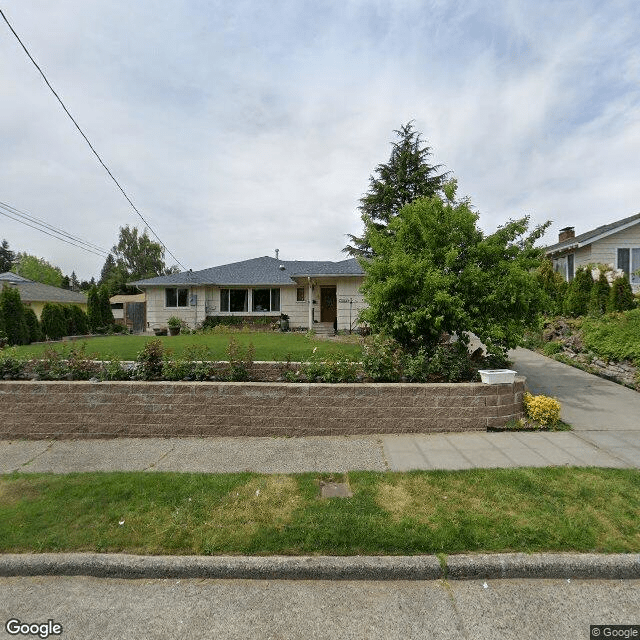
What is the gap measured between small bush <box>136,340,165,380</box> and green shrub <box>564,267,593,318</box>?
503 inches

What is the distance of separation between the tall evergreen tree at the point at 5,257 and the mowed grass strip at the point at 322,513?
69.3 m

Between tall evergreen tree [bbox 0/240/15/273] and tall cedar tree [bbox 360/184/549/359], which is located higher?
tall evergreen tree [bbox 0/240/15/273]

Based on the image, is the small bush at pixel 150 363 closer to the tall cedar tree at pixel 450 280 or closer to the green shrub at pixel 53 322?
the tall cedar tree at pixel 450 280

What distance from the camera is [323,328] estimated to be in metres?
17.0

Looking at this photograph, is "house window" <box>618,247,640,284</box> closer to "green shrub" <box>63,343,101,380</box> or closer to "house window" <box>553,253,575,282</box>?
"house window" <box>553,253,575,282</box>

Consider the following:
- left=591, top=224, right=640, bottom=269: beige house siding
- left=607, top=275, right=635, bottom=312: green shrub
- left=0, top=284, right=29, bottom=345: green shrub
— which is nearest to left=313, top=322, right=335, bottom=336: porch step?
left=607, top=275, right=635, bottom=312: green shrub

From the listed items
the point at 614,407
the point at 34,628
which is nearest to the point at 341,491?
the point at 34,628

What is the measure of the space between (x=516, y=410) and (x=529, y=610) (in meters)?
3.52

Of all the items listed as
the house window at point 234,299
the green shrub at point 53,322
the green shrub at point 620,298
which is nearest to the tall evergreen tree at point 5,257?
the green shrub at point 53,322

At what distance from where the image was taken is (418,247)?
6.18 meters

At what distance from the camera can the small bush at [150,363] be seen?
5371 millimetres

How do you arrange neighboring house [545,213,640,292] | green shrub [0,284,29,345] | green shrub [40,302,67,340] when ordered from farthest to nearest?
green shrub [40,302,67,340]
green shrub [0,284,29,345]
neighboring house [545,213,640,292]

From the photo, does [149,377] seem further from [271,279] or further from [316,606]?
[271,279]

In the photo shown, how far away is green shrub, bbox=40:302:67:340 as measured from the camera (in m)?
17.3
